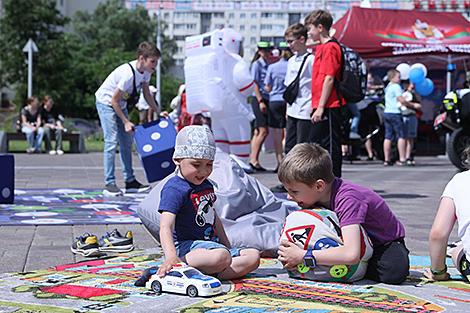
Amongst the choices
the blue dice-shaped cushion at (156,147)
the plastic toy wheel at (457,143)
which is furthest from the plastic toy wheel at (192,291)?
the plastic toy wheel at (457,143)

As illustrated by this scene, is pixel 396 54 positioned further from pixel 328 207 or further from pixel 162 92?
pixel 162 92

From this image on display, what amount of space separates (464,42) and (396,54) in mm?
2021

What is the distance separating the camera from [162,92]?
52.2 m

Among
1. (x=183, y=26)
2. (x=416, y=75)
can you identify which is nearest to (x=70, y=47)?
(x=416, y=75)

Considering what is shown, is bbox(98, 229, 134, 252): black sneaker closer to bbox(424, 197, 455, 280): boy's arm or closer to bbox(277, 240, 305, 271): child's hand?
bbox(277, 240, 305, 271): child's hand

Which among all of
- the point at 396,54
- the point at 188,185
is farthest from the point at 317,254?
the point at 396,54

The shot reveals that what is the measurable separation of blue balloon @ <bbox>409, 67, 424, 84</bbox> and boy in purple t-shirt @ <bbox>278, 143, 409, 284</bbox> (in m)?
11.8

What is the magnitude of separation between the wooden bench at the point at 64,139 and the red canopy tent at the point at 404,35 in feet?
25.2

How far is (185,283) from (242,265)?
0.46 m

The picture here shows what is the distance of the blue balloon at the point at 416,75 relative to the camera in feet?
46.4

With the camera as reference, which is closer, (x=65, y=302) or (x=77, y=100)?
(x=65, y=302)

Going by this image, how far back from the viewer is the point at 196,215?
304 centimetres

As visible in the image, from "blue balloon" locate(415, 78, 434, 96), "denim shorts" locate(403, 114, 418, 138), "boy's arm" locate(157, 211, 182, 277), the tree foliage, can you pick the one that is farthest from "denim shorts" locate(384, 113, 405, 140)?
the tree foliage

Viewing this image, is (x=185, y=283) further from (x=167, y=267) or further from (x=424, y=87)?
(x=424, y=87)
